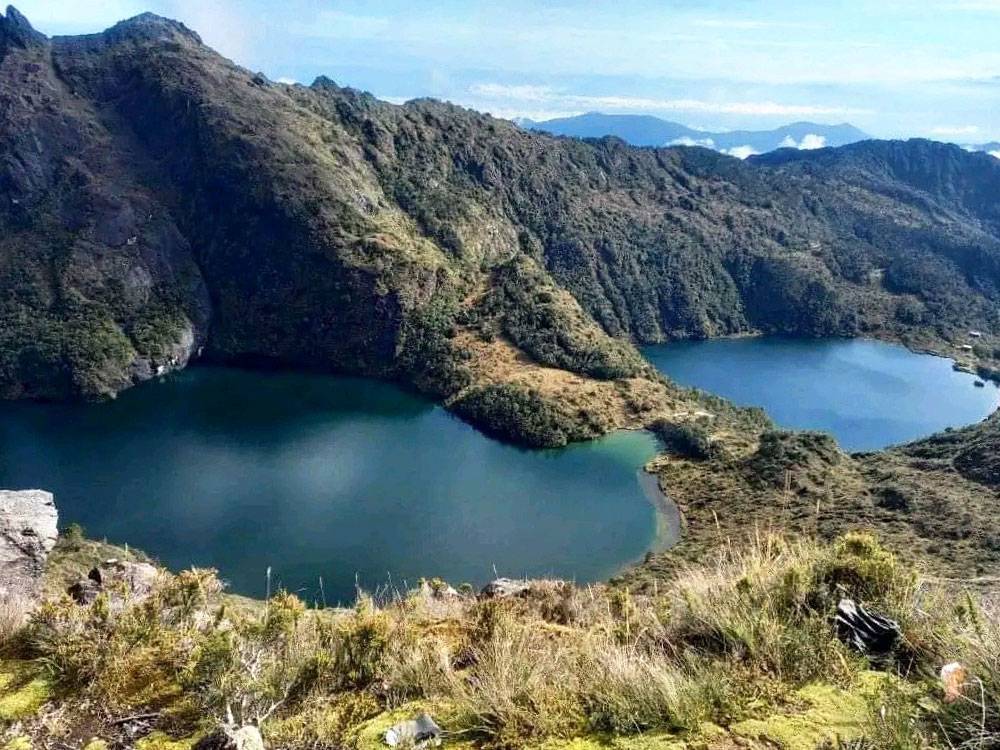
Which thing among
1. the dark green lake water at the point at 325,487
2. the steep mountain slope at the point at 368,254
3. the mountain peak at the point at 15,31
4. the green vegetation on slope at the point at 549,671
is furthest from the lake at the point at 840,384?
the mountain peak at the point at 15,31

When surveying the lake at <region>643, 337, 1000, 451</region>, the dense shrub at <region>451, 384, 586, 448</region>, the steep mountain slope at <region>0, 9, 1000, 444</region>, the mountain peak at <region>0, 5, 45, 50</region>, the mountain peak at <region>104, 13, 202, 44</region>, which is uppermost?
the mountain peak at <region>104, 13, 202, 44</region>

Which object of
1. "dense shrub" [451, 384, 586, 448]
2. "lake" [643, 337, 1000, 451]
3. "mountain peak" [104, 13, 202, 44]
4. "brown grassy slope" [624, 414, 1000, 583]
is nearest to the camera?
"brown grassy slope" [624, 414, 1000, 583]

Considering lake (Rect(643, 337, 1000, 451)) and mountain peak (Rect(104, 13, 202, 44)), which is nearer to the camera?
lake (Rect(643, 337, 1000, 451))

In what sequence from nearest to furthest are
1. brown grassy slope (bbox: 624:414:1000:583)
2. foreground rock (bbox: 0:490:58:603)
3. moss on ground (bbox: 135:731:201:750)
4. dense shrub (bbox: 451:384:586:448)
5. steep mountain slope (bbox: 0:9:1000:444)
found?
moss on ground (bbox: 135:731:201:750) → foreground rock (bbox: 0:490:58:603) → brown grassy slope (bbox: 624:414:1000:583) → dense shrub (bbox: 451:384:586:448) → steep mountain slope (bbox: 0:9:1000:444)


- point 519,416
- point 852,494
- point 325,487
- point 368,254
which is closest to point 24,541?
point 325,487

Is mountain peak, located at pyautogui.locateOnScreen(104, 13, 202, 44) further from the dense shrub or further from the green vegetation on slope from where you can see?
the green vegetation on slope

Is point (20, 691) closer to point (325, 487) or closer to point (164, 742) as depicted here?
point (164, 742)

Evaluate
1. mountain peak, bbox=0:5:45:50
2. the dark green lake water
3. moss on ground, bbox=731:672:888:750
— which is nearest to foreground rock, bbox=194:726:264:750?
moss on ground, bbox=731:672:888:750
